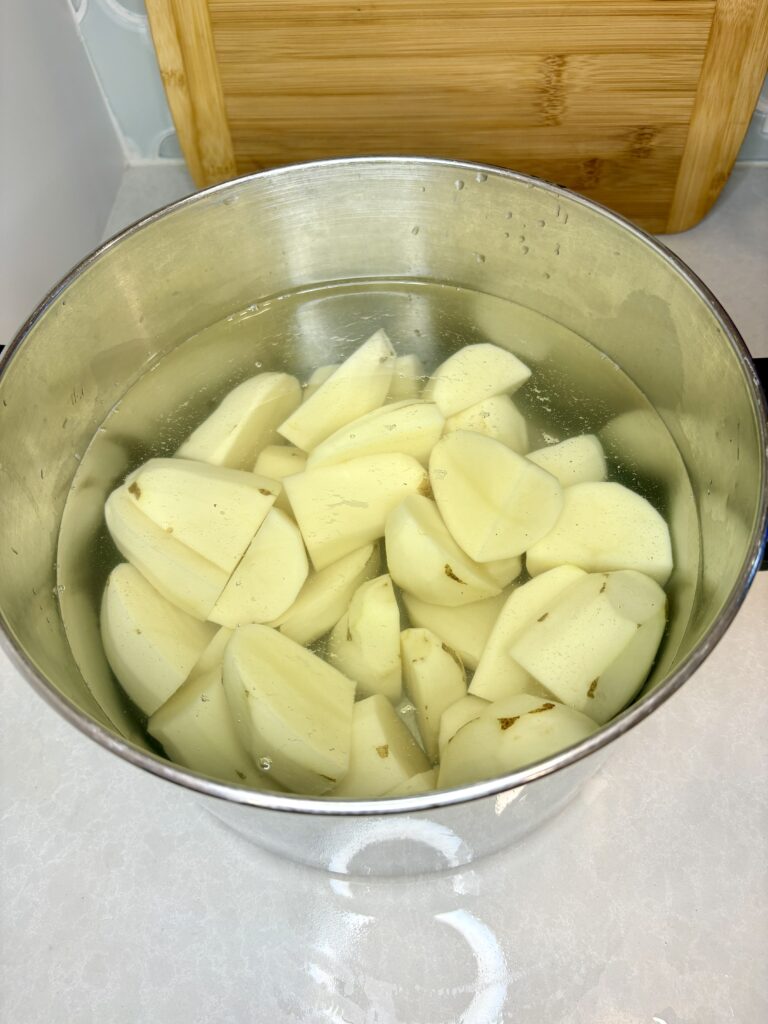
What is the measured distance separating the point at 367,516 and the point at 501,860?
0.28 m

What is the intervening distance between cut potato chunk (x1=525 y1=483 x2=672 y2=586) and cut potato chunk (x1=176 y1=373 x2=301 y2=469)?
0.85 ft

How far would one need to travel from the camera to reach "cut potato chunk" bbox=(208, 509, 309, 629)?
72 centimetres

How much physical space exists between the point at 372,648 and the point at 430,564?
0.07m

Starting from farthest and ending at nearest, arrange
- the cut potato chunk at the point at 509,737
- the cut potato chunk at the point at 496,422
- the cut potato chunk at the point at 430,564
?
the cut potato chunk at the point at 496,422 < the cut potato chunk at the point at 430,564 < the cut potato chunk at the point at 509,737

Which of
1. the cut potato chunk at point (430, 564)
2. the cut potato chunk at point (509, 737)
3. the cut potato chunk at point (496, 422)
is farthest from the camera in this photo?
the cut potato chunk at point (496, 422)

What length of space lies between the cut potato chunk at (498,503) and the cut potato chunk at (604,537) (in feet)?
0.04

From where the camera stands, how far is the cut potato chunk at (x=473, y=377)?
846 millimetres

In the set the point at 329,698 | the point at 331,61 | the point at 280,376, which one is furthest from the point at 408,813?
the point at 331,61

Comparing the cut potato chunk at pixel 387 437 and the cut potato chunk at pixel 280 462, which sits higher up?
the cut potato chunk at pixel 387 437

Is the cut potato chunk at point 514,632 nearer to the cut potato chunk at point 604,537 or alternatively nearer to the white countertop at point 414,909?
the cut potato chunk at point 604,537

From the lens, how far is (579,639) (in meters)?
0.65

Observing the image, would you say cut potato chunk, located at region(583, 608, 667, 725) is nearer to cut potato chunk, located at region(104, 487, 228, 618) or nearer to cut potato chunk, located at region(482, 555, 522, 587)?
cut potato chunk, located at region(482, 555, 522, 587)

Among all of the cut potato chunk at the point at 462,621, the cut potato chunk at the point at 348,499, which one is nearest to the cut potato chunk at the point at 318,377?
the cut potato chunk at the point at 348,499

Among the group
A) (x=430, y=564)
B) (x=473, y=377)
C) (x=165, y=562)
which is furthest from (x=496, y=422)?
(x=165, y=562)
